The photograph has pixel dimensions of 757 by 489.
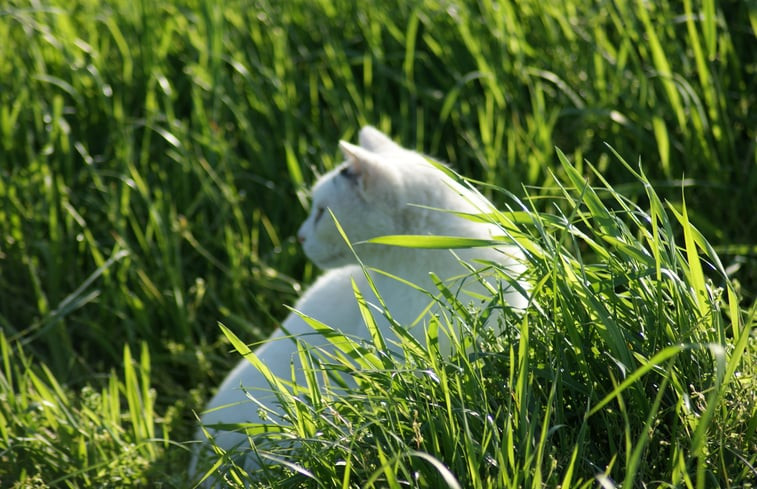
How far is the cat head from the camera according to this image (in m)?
1.86

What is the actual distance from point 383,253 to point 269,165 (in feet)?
3.37

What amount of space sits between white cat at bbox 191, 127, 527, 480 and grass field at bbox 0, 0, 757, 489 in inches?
6.2

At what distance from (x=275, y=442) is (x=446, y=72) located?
6.36ft

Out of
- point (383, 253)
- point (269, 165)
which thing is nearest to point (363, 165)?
point (383, 253)

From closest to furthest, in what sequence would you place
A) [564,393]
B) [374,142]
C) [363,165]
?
1. [564,393]
2. [363,165]
3. [374,142]

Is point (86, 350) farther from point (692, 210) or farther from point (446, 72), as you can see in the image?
point (692, 210)

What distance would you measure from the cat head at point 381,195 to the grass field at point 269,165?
0.88 feet

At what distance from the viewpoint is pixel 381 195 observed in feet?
6.21

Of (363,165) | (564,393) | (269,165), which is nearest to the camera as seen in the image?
(564,393)

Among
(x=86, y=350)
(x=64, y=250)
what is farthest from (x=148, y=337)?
(x=64, y=250)

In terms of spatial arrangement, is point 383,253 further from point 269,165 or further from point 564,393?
point 269,165

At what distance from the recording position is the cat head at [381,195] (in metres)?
1.86

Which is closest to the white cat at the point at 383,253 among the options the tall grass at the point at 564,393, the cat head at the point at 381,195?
the cat head at the point at 381,195

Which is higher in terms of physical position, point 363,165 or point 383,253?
point 363,165
